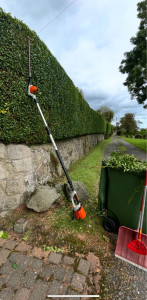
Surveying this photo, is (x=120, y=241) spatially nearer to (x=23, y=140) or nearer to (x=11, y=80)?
(x=23, y=140)

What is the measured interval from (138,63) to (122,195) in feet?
41.0

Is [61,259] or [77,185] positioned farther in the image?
[77,185]

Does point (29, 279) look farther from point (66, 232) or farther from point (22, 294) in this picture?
point (66, 232)

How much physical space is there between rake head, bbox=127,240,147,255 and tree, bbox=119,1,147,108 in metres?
11.2

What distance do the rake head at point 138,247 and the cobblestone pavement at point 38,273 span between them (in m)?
0.61

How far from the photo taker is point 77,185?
3010mm

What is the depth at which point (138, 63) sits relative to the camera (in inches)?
401

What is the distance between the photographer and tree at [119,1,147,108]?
9375 mm

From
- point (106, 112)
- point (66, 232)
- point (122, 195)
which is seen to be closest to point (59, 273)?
point (66, 232)

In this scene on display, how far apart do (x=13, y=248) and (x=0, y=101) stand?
7.86ft

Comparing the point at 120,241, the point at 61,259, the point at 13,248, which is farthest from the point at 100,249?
the point at 13,248

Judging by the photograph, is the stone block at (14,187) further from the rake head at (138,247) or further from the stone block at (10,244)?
the rake head at (138,247)

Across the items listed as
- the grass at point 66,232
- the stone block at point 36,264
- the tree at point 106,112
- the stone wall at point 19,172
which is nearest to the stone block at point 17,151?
the stone wall at point 19,172

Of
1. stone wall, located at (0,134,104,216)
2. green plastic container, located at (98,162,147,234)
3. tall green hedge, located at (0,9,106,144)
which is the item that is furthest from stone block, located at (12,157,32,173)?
green plastic container, located at (98,162,147,234)
